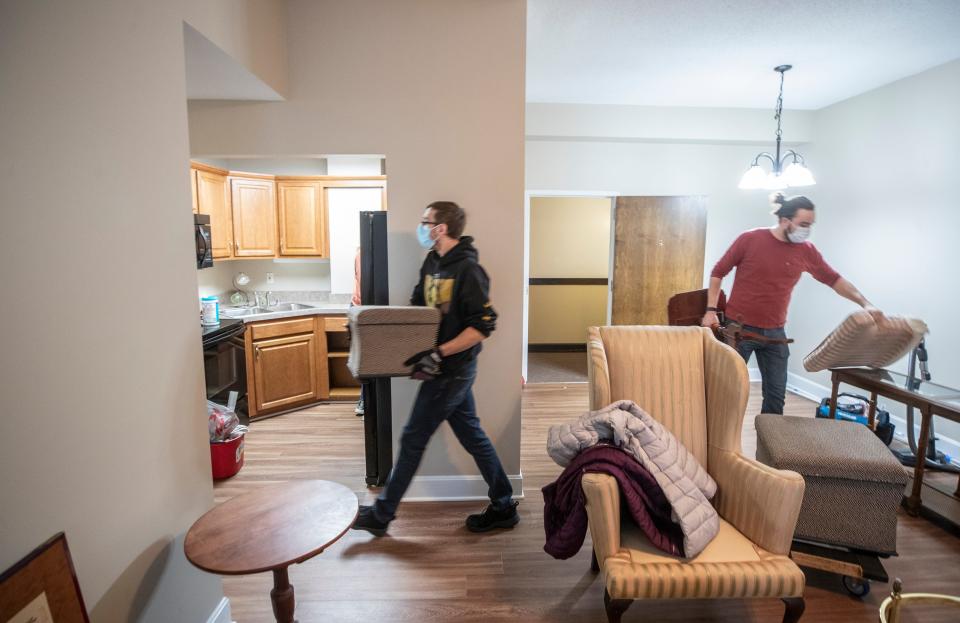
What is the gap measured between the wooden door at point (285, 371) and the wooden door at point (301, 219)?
2.69 feet

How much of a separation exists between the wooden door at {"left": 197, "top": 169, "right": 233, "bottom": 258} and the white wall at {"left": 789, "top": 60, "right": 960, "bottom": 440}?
508cm

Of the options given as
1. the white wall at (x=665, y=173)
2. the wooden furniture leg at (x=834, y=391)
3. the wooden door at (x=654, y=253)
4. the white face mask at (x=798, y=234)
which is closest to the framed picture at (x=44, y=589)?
the white face mask at (x=798, y=234)

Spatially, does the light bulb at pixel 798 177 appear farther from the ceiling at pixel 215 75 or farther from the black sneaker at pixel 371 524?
the black sneaker at pixel 371 524

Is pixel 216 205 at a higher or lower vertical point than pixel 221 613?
higher

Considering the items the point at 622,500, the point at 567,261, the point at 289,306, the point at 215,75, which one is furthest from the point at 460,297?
the point at 567,261

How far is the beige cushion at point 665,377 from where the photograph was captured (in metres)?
2.09

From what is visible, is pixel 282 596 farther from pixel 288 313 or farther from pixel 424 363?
pixel 288 313

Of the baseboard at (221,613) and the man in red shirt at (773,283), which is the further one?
the man in red shirt at (773,283)

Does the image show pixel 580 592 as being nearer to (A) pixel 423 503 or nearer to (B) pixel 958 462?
(A) pixel 423 503

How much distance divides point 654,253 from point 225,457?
3900 millimetres

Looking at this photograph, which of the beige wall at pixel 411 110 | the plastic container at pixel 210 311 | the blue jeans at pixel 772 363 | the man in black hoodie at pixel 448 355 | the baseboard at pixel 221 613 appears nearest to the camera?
the baseboard at pixel 221 613

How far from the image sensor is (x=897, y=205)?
3.94 m

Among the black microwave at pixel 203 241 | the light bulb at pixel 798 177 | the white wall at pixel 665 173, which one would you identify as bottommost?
the black microwave at pixel 203 241

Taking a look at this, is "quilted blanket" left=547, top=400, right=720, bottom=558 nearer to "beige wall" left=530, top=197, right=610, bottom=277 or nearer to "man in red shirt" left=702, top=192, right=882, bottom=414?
"man in red shirt" left=702, top=192, right=882, bottom=414
